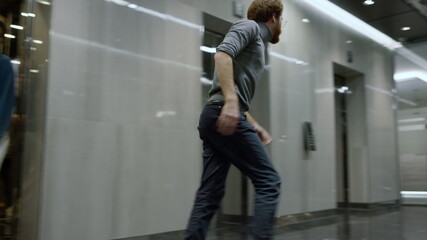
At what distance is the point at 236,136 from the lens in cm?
192

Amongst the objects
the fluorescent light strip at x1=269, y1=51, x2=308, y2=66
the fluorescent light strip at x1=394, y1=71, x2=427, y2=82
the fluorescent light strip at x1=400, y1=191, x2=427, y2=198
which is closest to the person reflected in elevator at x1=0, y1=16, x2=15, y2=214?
the fluorescent light strip at x1=269, y1=51, x2=308, y2=66

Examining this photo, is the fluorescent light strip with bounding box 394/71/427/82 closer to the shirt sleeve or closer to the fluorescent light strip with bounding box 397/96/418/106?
the fluorescent light strip with bounding box 397/96/418/106

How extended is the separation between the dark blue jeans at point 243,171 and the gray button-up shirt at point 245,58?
10 cm

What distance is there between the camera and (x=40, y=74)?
346 centimetres

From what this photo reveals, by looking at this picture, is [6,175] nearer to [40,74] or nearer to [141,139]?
[40,74]

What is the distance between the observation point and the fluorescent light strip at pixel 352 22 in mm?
6945

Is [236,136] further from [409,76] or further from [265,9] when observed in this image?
[409,76]

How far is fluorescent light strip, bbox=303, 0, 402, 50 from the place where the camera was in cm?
695

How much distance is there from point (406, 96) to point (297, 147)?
15.3 ft

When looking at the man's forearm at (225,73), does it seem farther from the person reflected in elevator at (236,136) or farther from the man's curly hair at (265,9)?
the man's curly hair at (265,9)

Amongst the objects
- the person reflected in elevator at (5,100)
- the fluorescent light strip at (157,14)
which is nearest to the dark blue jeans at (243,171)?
the person reflected in elevator at (5,100)

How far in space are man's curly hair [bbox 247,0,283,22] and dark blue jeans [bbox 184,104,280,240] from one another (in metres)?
0.54

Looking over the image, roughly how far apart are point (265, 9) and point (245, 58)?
30 centimetres

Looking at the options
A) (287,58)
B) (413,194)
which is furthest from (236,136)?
(413,194)
